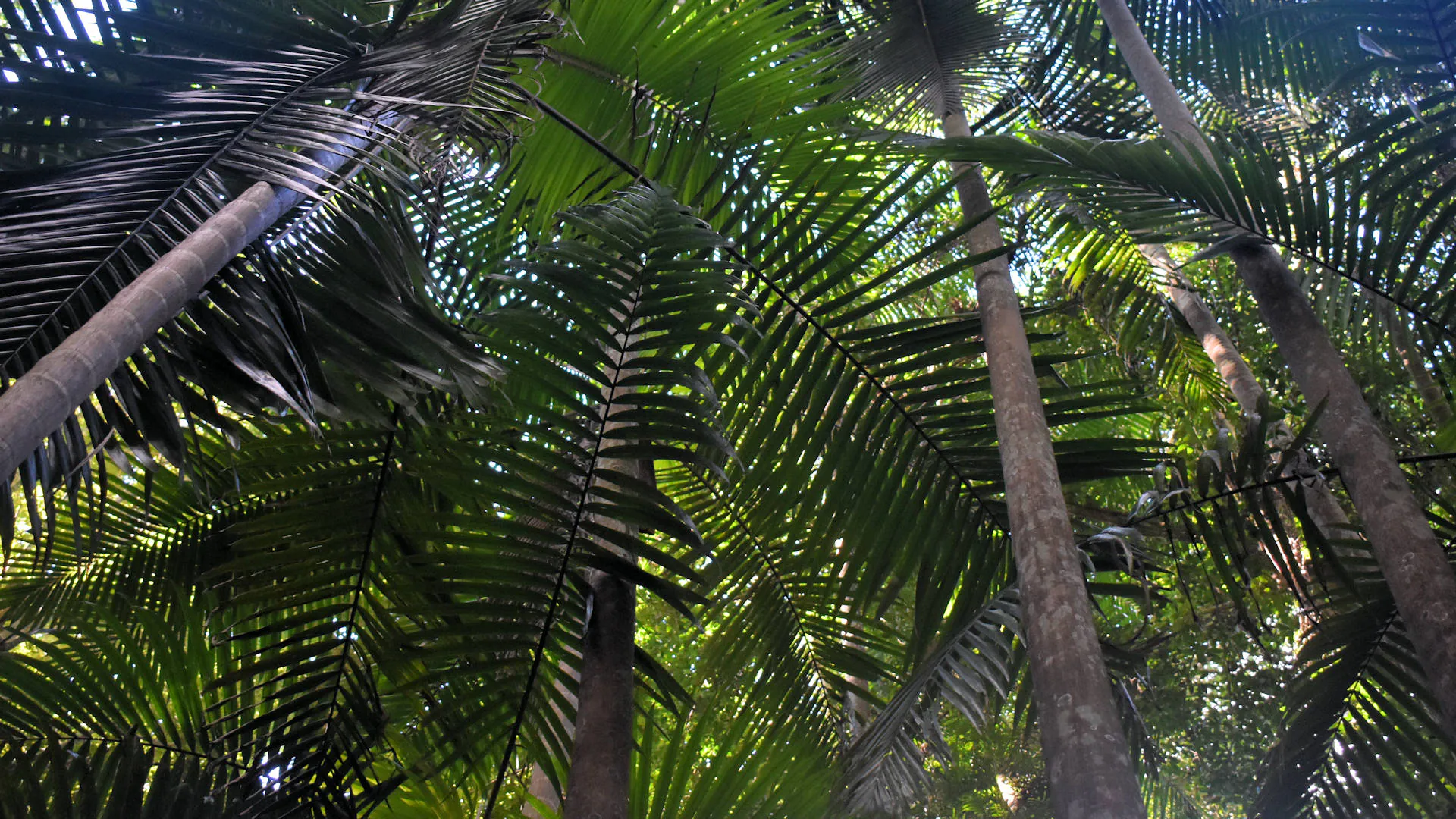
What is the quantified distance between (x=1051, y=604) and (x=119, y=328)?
1.08 meters

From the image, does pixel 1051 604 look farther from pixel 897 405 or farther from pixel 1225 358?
pixel 1225 358

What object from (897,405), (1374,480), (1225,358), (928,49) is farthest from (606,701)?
(1225,358)

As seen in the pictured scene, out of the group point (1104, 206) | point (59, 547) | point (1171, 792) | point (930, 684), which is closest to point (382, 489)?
point (930, 684)

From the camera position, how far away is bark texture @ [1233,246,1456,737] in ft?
4.51

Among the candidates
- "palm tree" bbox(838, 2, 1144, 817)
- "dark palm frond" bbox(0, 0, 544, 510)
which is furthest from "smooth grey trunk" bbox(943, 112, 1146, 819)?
"dark palm frond" bbox(0, 0, 544, 510)

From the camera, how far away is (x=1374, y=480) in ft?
5.20

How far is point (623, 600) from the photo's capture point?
1.60 metres

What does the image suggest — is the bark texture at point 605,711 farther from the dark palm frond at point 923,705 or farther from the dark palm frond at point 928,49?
the dark palm frond at point 928,49

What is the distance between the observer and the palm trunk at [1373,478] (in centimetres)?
138

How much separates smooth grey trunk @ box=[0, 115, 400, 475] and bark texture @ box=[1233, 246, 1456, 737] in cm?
164

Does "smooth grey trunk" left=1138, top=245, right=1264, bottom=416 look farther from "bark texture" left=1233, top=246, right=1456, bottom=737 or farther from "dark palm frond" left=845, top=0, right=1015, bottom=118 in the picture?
"bark texture" left=1233, top=246, right=1456, bottom=737

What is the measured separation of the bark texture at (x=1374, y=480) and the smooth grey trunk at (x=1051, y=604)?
0.53m

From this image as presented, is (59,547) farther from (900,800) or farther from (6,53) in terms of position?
(900,800)

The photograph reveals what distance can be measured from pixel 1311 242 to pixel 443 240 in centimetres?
192
